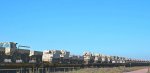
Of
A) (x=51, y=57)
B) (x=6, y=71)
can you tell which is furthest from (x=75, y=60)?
(x=6, y=71)

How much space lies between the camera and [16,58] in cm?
8069

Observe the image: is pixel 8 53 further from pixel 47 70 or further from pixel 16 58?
pixel 47 70

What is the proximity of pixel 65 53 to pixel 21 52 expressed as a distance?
41.5 meters

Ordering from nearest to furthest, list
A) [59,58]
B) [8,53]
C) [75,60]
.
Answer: [8,53] → [59,58] → [75,60]

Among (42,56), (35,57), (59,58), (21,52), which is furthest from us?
(59,58)

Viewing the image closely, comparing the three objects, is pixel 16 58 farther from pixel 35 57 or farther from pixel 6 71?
pixel 6 71

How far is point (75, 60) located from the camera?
123562 mm

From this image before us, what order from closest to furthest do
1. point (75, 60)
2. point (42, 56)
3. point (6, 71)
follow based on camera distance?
point (6, 71), point (42, 56), point (75, 60)

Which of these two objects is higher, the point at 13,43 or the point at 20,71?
the point at 13,43

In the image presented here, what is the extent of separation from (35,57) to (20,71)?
53.6m

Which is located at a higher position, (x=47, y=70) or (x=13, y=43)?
(x=13, y=43)

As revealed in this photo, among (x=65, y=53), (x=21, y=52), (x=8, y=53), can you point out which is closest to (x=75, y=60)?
→ (x=65, y=53)

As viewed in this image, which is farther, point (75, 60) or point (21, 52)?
point (75, 60)

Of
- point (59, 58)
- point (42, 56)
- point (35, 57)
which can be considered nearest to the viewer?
point (35, 57)
